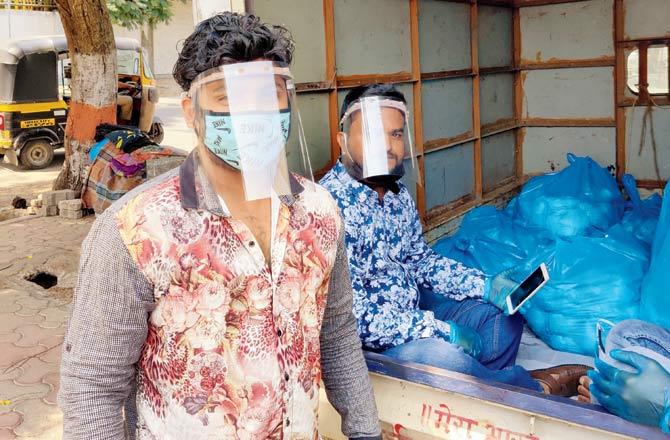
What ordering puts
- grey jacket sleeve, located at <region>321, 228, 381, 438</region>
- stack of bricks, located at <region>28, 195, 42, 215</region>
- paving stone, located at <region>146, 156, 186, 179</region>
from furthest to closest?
stack of bricks, located at <region>28, 195, 42, 215</region>, paving stone, located at <region>146, 156, 186, 179</region>, grey jacket sleeve, located at <region>321, 228, 381, 438</region>

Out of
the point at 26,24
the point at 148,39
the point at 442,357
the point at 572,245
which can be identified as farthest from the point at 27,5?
the point at 442,357

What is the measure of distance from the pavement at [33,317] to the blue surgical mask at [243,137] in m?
0.20

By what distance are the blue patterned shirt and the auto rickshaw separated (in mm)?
10273

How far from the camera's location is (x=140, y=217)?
4.60 ft

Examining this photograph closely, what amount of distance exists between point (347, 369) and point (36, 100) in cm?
1194

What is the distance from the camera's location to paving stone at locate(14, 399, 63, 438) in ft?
11.5

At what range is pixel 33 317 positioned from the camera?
16.8 ft

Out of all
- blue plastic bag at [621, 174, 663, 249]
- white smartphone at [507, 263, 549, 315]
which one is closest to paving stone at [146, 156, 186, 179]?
blue plastic bag at [621, 174, 663, 249]

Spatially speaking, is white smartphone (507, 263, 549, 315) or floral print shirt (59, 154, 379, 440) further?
white smartphone (507, 263, 549, 315)

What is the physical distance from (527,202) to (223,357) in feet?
13.9

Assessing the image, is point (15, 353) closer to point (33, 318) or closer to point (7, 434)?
point (33, 318)

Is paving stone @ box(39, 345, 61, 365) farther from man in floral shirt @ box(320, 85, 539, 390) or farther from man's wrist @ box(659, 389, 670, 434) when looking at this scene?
man's wrist @ box(659, 389, 670, 434)

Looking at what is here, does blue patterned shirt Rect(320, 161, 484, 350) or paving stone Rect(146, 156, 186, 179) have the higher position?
paving stone Rect(146, 156, 186, 179)

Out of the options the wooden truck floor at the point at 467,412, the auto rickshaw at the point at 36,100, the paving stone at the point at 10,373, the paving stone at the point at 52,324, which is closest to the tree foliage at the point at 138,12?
the auto rickshaw at the point at 36,100
